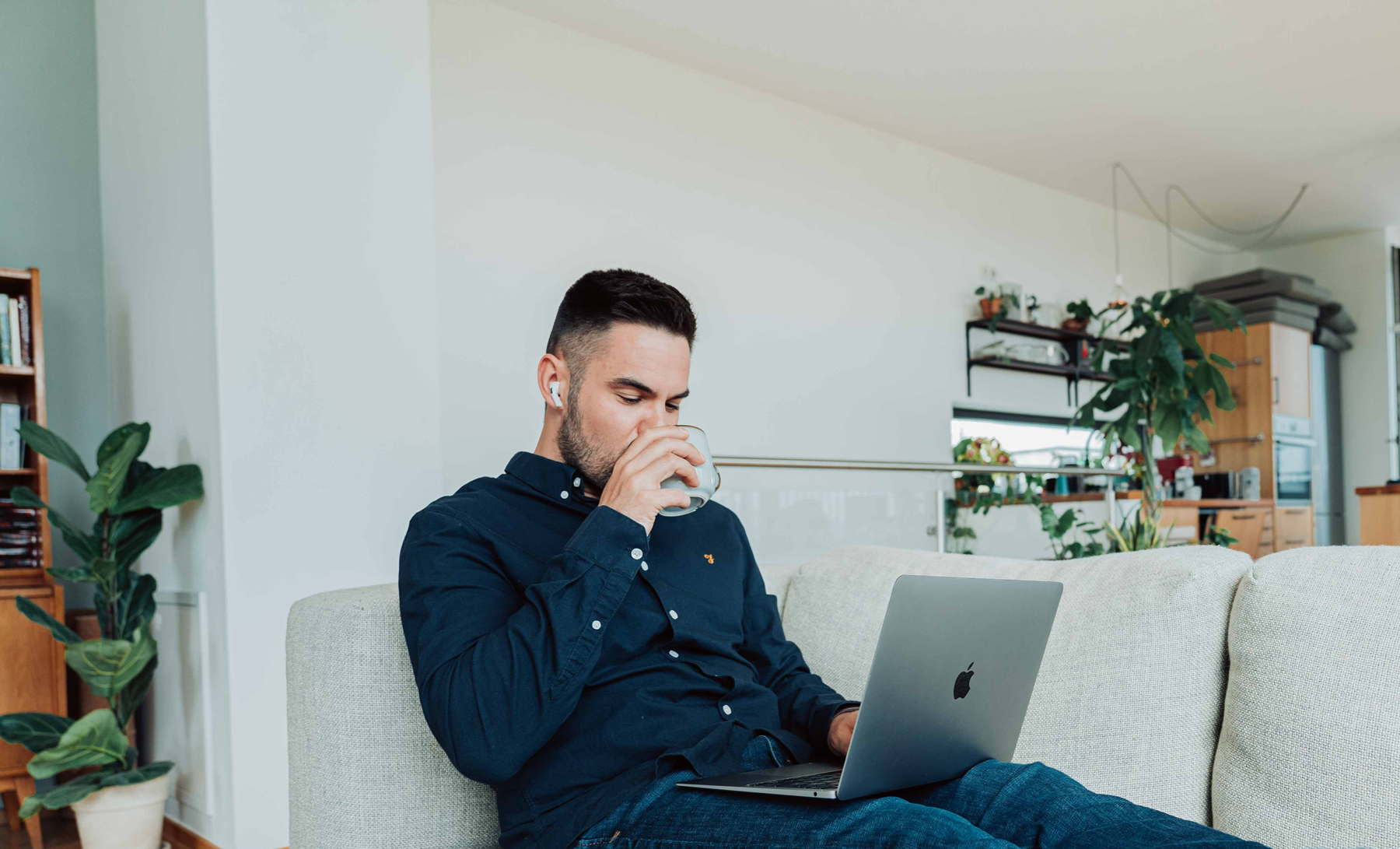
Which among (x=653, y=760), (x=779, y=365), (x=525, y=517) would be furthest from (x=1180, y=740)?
(x=779, y=365)

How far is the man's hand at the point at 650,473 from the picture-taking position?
3.97 ft

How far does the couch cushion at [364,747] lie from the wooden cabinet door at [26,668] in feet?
6.84

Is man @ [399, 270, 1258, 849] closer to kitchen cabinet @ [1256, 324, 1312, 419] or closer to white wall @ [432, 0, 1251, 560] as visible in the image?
white wall @ [432, 0, 1251, 560]

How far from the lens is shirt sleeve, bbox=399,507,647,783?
1.13m

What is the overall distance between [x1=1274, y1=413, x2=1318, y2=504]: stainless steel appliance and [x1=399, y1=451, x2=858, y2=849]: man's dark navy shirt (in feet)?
20.8

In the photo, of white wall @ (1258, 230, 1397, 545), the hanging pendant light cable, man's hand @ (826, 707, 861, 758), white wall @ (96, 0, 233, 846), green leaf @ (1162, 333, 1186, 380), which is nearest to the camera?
man's hand @ (826, 707, 861, 758)

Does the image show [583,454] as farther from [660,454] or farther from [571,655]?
[571,655]

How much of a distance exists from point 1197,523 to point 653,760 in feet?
17.7

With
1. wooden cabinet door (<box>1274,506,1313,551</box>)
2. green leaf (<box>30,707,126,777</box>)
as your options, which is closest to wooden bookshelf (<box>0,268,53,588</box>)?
green leaf (<box>30,707,126,777</box>)

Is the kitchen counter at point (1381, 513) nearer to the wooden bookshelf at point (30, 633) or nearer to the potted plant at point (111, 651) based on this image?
the potted plant at point (111, 651)

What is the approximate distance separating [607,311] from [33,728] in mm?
2285

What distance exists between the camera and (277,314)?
106 inches

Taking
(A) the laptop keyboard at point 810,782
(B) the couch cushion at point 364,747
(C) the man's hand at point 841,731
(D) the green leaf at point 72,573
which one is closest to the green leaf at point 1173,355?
(C) the man's hand at point 841,731

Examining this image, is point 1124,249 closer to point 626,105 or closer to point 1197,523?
point 1197,523
